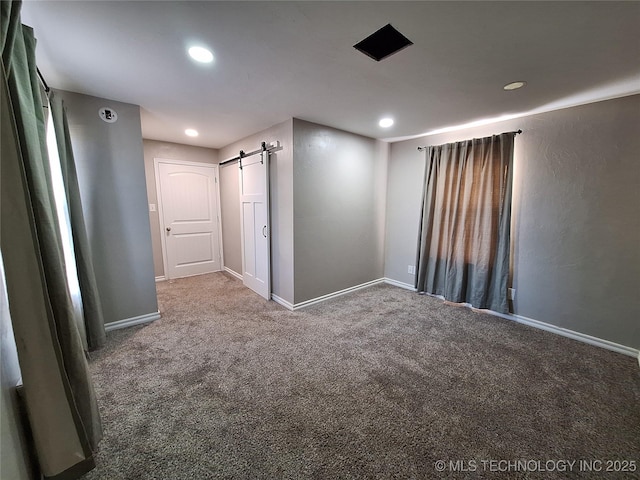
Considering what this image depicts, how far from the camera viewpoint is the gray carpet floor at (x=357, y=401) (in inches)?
53.2

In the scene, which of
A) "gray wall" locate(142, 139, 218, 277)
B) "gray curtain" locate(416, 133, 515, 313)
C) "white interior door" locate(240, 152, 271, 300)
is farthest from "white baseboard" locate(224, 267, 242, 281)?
"gray curtain" locate(416, 133, 515, 313)

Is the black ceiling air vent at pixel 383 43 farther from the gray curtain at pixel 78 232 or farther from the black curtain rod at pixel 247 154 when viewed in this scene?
the gray curtain at pixel 78 232

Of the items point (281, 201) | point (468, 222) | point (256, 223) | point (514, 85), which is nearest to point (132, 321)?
point (256, 223)

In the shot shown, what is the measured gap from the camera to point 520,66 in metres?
1.76

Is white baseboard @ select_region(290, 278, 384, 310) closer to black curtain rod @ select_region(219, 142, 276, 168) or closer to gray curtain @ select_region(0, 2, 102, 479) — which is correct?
black curtain rod @ select_region(219, 142, 276, 168)

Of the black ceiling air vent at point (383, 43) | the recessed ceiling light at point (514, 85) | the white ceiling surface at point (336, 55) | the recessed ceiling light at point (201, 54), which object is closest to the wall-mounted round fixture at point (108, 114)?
the white ceiling surface at point (336, 55)

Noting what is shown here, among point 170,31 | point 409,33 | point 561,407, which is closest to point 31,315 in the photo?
point 170,31

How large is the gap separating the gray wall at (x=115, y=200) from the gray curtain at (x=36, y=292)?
59.5 inches

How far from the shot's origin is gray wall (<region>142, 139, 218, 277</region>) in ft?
13.3

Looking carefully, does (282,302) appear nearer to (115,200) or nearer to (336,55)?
(115,200)

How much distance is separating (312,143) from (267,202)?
0.97 meters

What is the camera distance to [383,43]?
154cm

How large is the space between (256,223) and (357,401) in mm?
2651

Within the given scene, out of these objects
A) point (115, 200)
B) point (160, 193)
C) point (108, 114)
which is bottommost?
point (115, 200)
